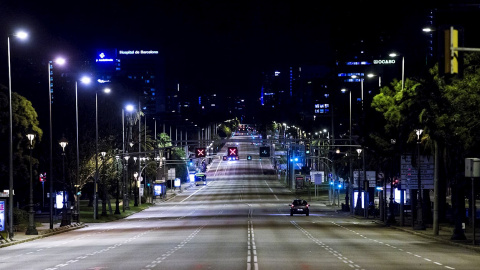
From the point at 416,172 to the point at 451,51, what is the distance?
41632 mm

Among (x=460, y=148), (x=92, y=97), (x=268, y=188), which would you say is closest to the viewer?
(x=460, y=148)

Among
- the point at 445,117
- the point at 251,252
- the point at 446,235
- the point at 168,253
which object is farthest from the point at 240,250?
the point at 446,235

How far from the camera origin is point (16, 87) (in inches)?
4707

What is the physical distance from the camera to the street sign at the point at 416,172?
58.5 m

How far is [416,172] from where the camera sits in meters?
60.5

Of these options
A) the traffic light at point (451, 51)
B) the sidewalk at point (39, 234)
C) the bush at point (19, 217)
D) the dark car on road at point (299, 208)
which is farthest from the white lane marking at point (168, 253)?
the dark car on road at point (299, 208)

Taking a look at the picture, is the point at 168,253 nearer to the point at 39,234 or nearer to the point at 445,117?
the point at 445,117

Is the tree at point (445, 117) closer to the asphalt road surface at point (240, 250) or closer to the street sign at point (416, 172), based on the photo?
the street sign at point (416, 172)

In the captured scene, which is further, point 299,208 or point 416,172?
point 299,208

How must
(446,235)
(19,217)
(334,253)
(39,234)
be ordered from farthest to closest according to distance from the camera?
(19,217)
(39,234)
(446,235)
(334,253)

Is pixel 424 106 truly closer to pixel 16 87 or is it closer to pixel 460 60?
pixel 460 60

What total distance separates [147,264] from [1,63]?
91.4 m

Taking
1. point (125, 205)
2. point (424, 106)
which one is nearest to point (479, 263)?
point (424, 106)

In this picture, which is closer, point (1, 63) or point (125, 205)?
point (125, 205)
